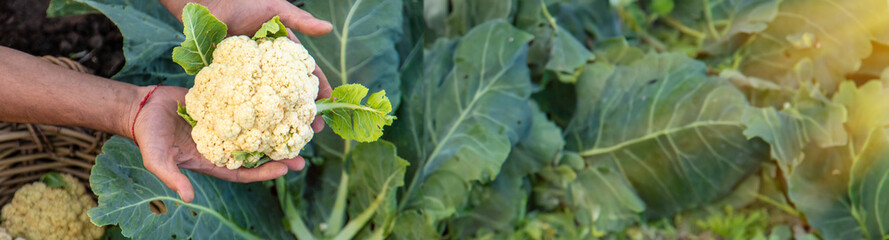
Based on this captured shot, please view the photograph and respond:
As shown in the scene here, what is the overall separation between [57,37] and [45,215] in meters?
0.45

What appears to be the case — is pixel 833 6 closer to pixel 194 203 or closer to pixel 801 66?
pixel 801 66

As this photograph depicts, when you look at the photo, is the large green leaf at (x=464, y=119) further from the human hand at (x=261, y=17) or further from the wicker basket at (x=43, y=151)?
the wicker basket at (x=43, y=151)

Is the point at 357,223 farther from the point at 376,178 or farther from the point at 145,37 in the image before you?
the point at 145,37

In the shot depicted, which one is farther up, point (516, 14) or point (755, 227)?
point (516, 14)

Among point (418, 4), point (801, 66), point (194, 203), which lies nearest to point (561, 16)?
point (418, 4)

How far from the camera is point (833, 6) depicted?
206 cm

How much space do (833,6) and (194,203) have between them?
206cm

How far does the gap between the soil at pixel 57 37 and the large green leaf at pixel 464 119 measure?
76cm

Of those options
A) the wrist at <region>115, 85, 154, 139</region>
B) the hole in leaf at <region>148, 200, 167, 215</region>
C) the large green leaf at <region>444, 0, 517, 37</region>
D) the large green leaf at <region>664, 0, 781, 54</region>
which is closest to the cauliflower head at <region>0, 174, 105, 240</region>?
the hole in leaf at <region>148, 200, 167, 215</region>

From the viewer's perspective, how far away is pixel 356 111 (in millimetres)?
1316

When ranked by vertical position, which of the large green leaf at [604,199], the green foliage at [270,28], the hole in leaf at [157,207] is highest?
the green foliage at [270,28]

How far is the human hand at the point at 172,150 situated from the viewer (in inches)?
42.9

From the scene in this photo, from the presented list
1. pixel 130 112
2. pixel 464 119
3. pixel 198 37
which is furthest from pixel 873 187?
pixel 130 112

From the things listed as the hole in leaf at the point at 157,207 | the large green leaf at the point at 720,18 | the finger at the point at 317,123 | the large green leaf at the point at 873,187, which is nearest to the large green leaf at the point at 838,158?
the large green leaf at the point at 873,187
